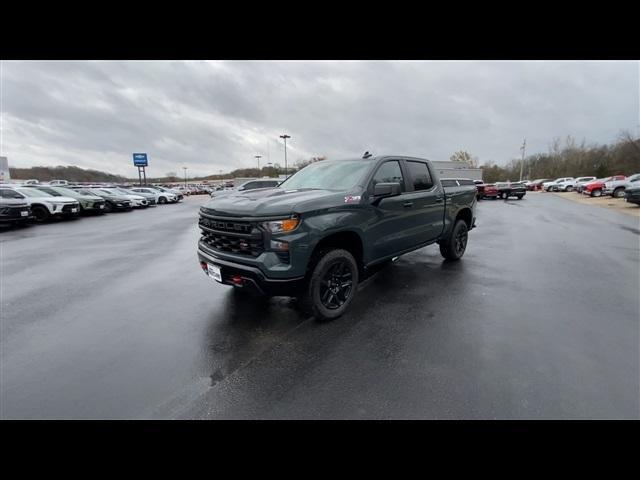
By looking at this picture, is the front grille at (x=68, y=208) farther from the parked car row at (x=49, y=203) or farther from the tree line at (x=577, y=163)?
the tree line at (x=577, y=163)

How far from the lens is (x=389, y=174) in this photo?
4492 mm

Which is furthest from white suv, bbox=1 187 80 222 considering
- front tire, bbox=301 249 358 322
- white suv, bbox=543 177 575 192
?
white suv, bbox=543 177 575 192

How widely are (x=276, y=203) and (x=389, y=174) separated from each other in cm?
199

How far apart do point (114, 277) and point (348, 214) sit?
4771 millimetres

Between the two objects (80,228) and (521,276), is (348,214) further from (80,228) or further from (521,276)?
(80,228)

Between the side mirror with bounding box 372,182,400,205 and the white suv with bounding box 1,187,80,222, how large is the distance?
51.8 ft

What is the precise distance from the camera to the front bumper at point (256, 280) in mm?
3189

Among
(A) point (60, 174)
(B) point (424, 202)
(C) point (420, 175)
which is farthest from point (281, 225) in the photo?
(A) point (60, 174)

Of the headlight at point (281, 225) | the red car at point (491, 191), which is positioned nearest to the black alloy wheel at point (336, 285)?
the headlight at point (281, 225)

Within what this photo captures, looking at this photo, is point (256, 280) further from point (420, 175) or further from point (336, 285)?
point (420, 175)

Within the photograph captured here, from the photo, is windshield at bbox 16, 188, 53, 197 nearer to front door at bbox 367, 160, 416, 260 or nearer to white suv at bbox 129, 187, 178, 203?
white suv at bbox 129, 187, 178, 203

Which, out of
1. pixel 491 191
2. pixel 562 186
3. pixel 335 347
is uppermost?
pixel 562 186

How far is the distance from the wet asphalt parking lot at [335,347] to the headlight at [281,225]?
3.95 ft
